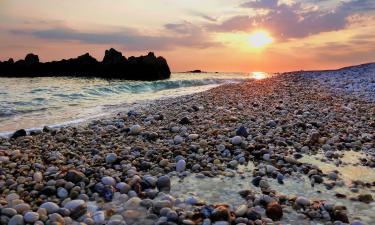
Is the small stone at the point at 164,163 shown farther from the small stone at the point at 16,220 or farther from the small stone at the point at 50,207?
the small stone at the point at 16,220

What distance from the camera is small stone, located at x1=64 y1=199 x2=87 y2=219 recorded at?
14.0 feet

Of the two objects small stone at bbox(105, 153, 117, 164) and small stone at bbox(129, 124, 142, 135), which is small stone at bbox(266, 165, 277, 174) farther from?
small stone at bbox(129, 124, 142, 135)

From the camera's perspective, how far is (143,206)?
4.50 m

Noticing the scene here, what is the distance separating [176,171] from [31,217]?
2137mm

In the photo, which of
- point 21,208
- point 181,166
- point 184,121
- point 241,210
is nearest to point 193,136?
point 184,121

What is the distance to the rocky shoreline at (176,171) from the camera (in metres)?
4.27

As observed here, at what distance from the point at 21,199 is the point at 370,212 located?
377cm

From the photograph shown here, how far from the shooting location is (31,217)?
4.06m

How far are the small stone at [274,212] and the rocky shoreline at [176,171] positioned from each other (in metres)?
0.01

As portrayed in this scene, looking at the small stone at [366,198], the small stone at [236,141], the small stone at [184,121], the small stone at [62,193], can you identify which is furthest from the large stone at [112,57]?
the small stone at [366,198]

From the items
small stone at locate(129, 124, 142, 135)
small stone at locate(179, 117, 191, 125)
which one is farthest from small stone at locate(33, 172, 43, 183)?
small stone at locate(179, 117, 191, 125)

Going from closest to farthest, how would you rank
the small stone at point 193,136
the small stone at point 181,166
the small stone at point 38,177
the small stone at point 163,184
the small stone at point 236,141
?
the small stone at point 163,184 < the small stone at point 38,177 < the small stone at point 181,166 < the small stone at point 236,141 < the small stone at point 193,136

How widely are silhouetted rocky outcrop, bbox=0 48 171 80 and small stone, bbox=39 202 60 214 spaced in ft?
196

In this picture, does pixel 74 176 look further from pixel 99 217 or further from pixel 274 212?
pixel 274 212
